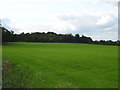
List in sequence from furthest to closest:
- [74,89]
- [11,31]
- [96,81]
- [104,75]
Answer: [11,31], [104,75], [96,81], [74,89]

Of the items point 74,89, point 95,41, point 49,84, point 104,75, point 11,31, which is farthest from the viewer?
point 95,41

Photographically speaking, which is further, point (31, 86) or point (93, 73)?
point (93, 73)

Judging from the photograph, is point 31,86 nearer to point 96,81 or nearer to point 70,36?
point 96,81

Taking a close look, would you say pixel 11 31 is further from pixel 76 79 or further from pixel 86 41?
pixel 76 79

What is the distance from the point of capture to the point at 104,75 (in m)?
14.4

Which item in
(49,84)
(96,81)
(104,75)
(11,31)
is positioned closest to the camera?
(49,84)

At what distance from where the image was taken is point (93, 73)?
15.0 m

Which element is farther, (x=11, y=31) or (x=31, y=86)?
(x=11, y=31)

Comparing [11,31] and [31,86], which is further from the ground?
[11,31]

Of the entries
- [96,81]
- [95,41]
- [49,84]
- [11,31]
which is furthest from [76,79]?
[95,41]

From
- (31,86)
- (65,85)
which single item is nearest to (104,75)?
(65,85)

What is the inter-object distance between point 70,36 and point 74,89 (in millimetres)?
78363

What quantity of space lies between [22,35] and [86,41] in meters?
27.0

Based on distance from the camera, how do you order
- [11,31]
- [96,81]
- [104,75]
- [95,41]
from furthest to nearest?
[95,41] → [11,31] → [104,75] → [96,81]
